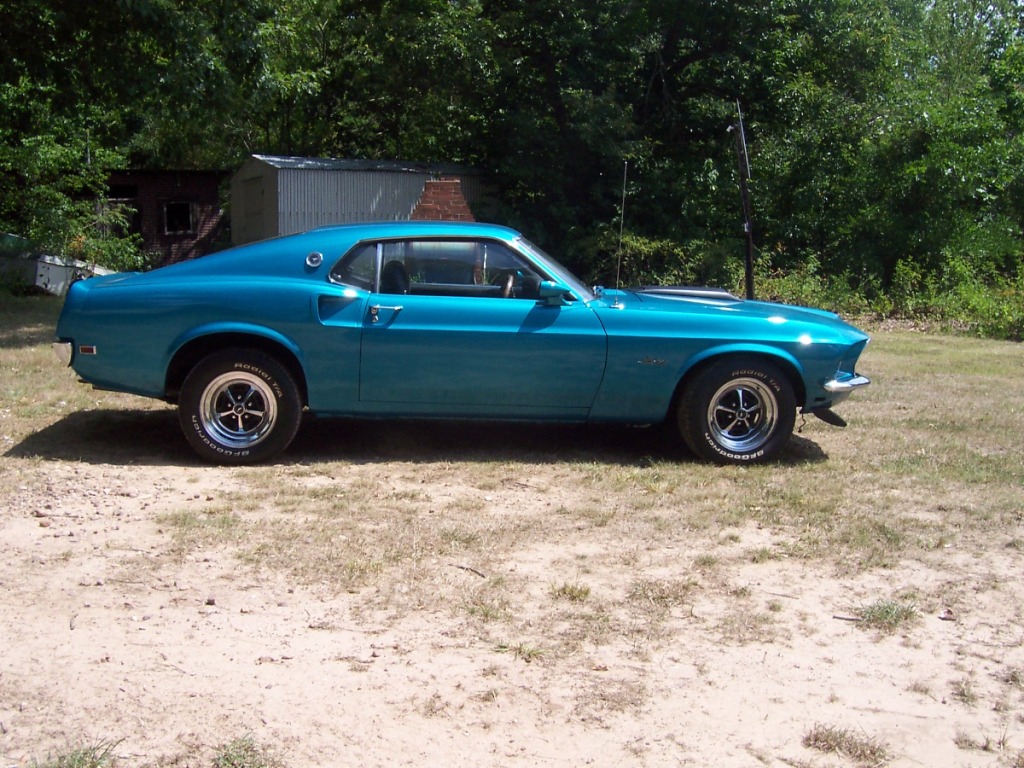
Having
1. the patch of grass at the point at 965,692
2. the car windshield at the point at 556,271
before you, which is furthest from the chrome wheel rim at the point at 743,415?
the patch of grass at the point at 965,692

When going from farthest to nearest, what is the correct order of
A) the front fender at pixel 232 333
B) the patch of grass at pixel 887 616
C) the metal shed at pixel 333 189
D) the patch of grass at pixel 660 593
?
the metal shed at pixel 333 189 → the front fender at pixel 232 333 → the patch of grass at pixel 660 593 → the patch of grass at pixel 887 616

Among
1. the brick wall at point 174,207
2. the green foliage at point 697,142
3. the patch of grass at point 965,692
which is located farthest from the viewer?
the brick wall at point 174,207

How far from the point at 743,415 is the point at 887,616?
8.16ft

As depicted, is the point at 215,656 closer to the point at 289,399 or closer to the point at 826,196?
the point at 289,399

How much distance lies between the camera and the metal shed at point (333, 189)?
2105 centimetres

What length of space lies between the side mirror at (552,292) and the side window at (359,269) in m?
1.01

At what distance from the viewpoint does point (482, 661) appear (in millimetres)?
→ 4008

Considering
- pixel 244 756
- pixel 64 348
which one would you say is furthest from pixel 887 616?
pixel 64 348

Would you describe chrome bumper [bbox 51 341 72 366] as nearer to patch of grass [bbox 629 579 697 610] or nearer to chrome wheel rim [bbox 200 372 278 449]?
chrome wheel rim [bbox 200 372 278 449]

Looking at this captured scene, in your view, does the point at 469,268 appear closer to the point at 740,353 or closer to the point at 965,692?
the point at 740,353

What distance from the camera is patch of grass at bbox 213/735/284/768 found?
326 cm

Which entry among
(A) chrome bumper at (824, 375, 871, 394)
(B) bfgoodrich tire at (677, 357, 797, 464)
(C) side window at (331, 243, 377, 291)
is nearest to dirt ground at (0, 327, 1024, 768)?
(B) bfgoodrich tire at (677, 357, 797, 464)

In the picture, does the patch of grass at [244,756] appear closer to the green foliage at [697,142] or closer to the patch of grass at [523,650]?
the patch of grass at [523,650]

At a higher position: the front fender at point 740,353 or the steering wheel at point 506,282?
the steering wheel at point 506,282
